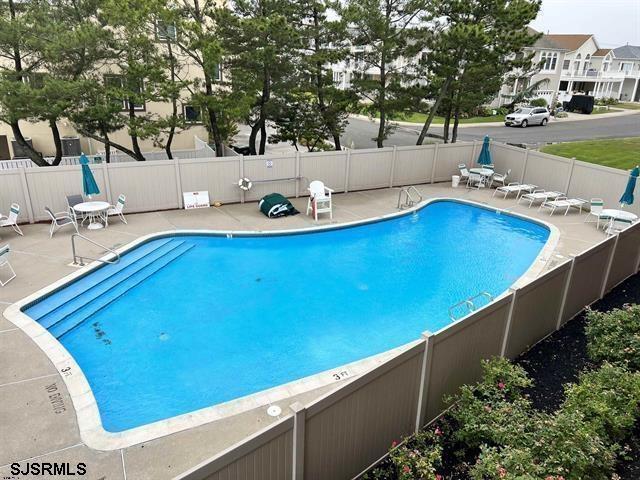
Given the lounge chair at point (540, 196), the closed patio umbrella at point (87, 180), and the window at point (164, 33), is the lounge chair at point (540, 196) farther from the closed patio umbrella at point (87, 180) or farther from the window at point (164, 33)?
the closed patio umbrella at point (87, 180)

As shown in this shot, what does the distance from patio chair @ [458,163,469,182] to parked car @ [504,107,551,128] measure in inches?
844

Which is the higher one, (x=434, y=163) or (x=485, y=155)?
(x=485, y=155)

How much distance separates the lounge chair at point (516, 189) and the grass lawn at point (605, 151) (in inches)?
268

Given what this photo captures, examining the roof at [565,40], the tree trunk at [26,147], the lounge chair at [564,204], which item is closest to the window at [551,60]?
the roof at [565,40]

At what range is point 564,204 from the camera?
16.5 meters

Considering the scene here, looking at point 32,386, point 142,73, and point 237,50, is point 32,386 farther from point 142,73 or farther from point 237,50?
point 237,50

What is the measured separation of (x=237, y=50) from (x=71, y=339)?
12.6 meters

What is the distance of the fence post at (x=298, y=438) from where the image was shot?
4.01m

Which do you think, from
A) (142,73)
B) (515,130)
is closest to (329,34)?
(142,73)

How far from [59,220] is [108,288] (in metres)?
4.54

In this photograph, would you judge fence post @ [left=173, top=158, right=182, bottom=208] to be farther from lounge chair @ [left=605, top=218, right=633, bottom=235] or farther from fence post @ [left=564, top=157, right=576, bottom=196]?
fence post @ [left=564, top=157, right=576, bottom=196]

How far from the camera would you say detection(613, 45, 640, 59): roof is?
215ft

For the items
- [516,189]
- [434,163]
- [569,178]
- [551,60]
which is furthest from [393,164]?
[551,60]

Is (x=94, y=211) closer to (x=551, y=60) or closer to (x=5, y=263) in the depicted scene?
(x=5, y=263)
